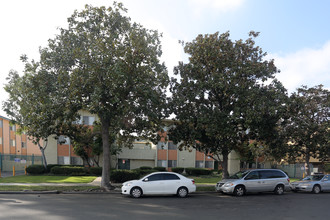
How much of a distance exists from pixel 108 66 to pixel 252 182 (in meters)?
10.6

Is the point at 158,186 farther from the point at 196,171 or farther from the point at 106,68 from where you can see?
the point at 196,171

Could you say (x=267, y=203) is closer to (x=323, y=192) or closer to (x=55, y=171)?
(x=323, y=192)

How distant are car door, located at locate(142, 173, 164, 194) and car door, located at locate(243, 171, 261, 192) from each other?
506 cm

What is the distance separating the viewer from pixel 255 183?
52.0ft

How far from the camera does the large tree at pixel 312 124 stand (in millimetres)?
21297

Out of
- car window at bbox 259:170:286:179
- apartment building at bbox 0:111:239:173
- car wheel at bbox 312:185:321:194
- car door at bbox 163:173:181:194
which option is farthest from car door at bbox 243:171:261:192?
apartment building at bbox 0:111:239:173

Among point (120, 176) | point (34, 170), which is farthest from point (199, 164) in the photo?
point (34, 170)

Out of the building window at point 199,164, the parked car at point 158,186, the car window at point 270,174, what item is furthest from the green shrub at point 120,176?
the building window at point 199,164

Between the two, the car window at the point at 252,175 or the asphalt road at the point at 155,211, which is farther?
the car window at the point at 252,175

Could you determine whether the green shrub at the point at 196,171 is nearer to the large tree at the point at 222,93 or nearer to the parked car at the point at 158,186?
the large tree at the point at 222,93

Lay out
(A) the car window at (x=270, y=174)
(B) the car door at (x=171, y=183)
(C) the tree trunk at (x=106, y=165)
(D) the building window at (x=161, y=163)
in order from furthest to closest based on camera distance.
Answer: (D) the building window at (x=161, y=163) → (C) the tree trunk at (x=106, y=165) → (A) the car window at (x=270, y=174) → (B) the car door at (x=171, y=183)

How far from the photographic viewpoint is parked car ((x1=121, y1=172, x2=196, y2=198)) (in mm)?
13953

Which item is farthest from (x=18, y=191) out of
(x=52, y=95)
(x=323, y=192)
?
(x=323, y=192)

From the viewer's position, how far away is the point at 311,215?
10062mm
